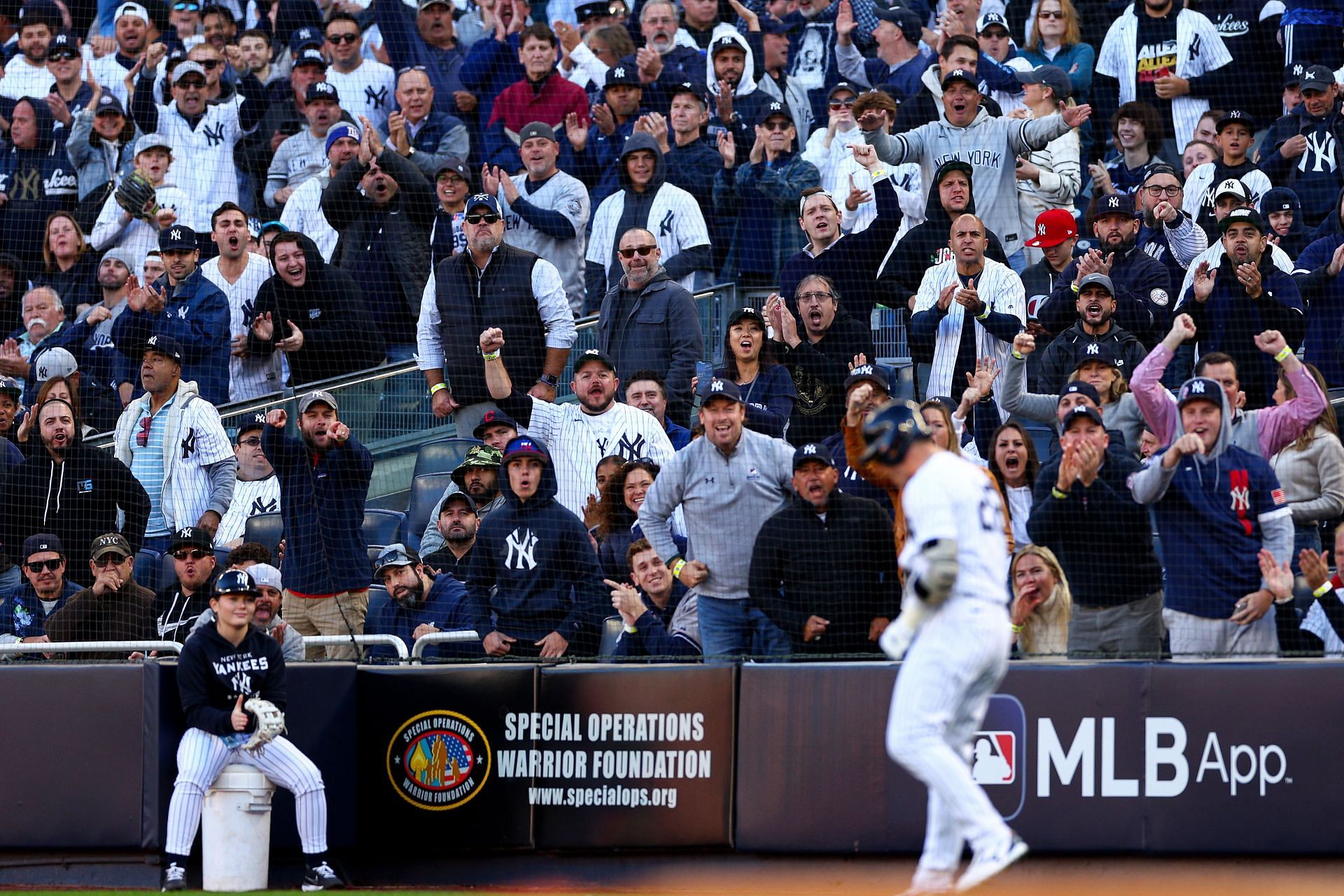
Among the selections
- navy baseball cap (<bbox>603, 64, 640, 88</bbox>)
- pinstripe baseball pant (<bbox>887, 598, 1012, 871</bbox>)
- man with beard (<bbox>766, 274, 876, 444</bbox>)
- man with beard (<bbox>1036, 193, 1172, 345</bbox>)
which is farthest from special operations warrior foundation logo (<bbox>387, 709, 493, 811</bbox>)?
navy baseball cap (<bbox>603, 64, 640, 88</bbox>)

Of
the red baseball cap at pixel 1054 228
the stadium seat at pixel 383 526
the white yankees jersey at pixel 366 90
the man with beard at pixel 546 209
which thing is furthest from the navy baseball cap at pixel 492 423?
the white yankees jersey at pixel 366 90

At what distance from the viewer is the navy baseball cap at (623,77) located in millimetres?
14367

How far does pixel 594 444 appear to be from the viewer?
1159cm

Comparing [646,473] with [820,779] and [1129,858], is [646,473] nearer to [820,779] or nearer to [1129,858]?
[820,779]

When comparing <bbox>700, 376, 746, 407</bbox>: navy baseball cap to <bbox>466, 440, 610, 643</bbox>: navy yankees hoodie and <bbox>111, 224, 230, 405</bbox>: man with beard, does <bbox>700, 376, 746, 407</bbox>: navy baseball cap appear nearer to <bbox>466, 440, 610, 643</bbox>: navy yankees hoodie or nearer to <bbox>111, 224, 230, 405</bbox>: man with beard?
<bbox>466, 440, 610, 643</bbox>: navy yankees hoodie

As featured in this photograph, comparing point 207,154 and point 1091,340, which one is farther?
point 207,154

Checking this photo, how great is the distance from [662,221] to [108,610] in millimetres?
4978

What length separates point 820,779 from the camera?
982cm

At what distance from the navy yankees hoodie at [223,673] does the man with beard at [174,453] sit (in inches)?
102

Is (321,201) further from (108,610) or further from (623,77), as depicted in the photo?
(108,610)

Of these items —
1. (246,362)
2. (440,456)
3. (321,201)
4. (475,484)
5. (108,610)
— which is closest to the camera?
(108,610)

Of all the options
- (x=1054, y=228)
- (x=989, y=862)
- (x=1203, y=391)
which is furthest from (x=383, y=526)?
(x=989, y=862)

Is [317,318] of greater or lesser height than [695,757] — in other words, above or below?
above

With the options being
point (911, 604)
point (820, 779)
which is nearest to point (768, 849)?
point (820, 779)
